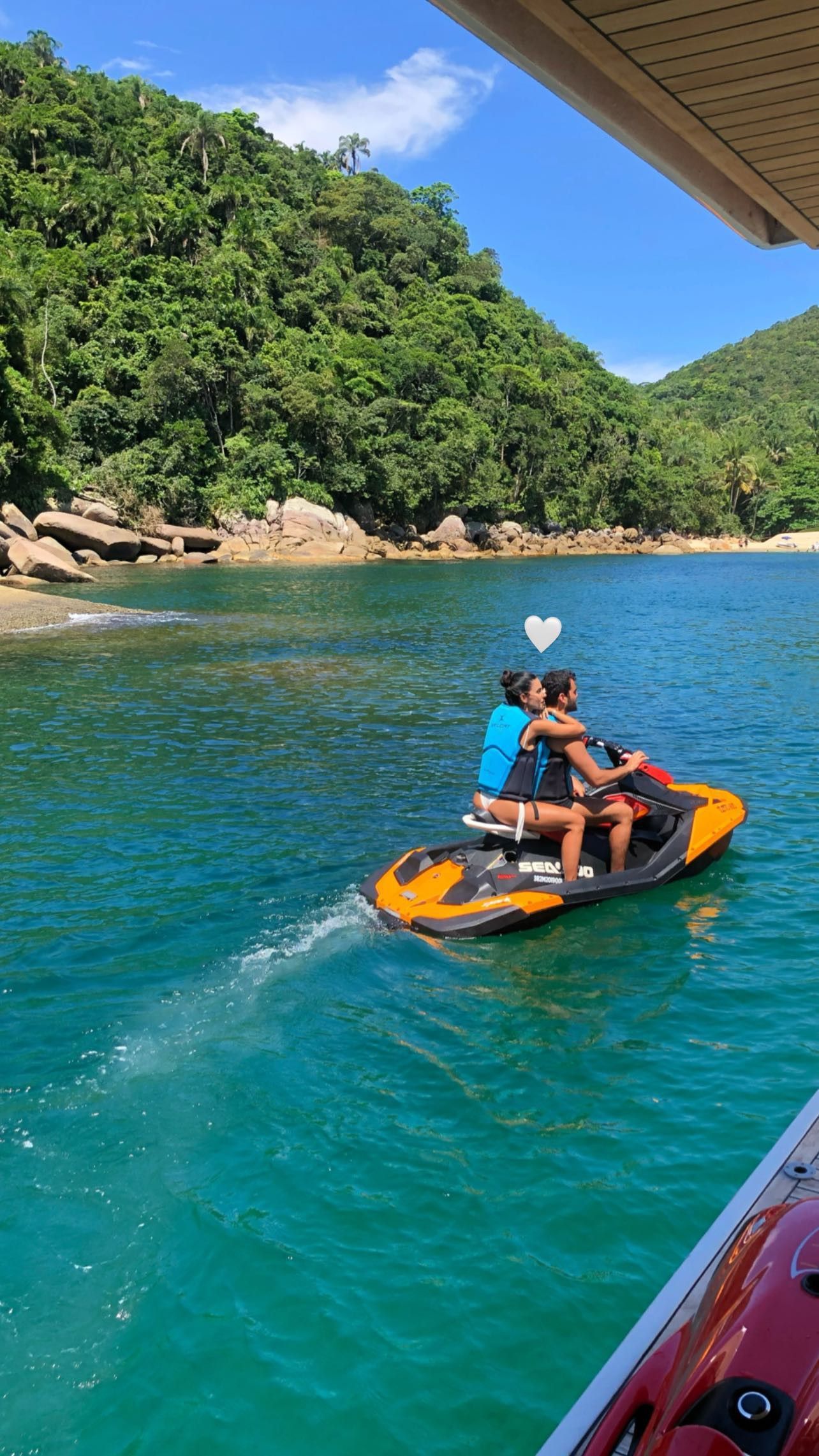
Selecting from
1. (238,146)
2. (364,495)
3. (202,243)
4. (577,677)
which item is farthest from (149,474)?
(238,146)

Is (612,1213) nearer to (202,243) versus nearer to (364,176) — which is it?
(202,243)

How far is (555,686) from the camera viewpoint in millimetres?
7305

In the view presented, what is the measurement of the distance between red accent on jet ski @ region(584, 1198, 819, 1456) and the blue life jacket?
487cm

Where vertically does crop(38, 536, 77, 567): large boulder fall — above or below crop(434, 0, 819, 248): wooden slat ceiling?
below

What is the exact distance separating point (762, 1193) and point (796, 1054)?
259 cm

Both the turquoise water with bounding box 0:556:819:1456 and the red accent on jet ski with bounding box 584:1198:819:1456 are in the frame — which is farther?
the turquoise water with bounding box 0:556:819:1456

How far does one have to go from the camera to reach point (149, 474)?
5169 centimetres

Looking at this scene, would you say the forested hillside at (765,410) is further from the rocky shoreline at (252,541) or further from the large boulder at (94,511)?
the large boulder at (94,511)

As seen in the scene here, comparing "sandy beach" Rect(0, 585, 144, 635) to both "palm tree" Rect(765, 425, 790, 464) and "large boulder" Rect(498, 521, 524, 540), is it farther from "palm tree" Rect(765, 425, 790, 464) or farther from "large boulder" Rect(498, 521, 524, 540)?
"palm tree" Rect(765, 425, 790, 464)

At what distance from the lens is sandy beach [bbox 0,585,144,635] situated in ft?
77.0

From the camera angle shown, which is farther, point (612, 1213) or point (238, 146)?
point (238, 146)

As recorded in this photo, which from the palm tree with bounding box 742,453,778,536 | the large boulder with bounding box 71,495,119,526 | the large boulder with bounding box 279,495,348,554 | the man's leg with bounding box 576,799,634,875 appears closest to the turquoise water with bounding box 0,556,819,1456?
the man's leg with bounding box 576,799,634,875

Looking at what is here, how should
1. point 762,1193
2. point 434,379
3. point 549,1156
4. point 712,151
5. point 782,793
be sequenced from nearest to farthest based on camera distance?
point 762,1193
point 712,151
point 549,1156
point 782,793
point 434,379

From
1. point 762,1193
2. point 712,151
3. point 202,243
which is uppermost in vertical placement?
point 202,243
